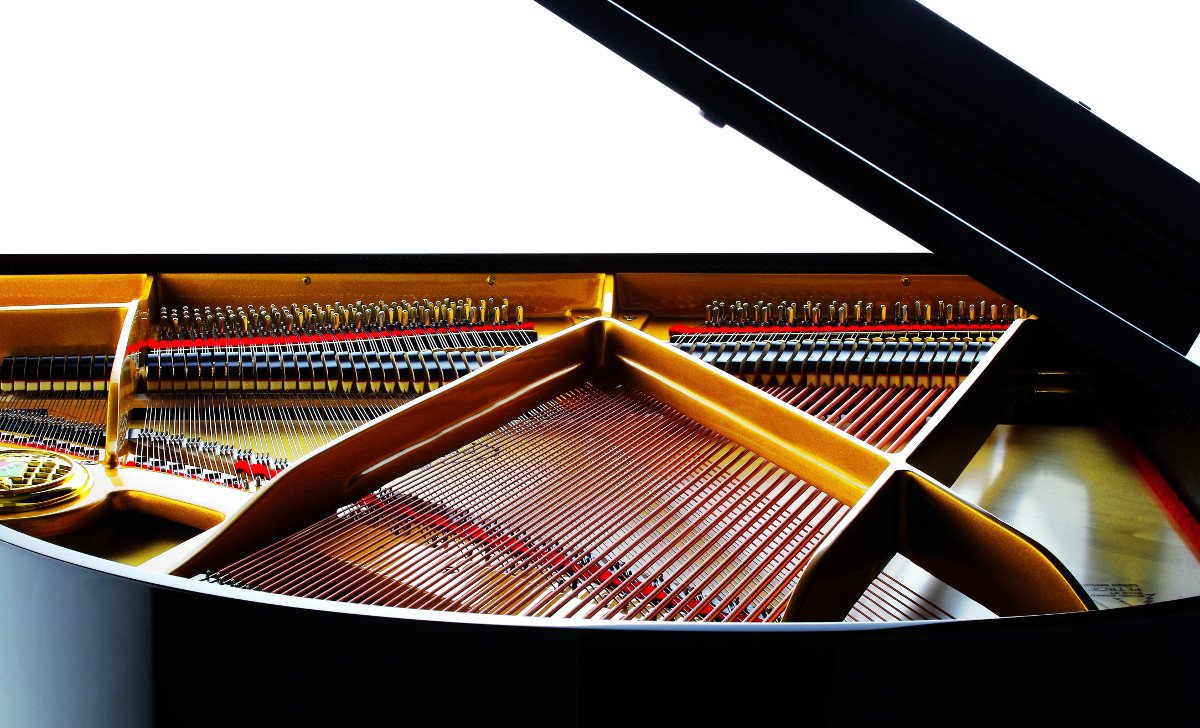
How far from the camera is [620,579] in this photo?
2041 millimetres

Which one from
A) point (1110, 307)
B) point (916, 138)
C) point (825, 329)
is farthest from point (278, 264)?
point (1110, 307)

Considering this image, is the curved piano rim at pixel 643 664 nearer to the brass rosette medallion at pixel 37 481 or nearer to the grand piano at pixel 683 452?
the grand piano at pixel 683 452

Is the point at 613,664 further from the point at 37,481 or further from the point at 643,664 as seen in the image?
the point at 37,481

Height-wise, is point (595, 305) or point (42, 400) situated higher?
point (595, 305)

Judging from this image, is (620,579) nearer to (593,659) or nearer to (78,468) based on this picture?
(593,659)

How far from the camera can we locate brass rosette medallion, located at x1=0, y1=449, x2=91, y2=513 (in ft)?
7.68

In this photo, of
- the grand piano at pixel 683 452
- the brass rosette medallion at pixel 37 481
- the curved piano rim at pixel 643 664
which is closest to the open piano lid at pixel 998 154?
the grand piano at pixel 683 452

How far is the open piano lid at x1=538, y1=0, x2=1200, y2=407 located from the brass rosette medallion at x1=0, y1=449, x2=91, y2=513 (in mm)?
1654

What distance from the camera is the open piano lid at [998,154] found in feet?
5.19

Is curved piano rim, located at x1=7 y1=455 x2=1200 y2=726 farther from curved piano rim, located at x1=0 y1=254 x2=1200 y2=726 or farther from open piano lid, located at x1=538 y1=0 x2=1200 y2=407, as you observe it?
open piano lid, located at x1=538 y1=0 x2=1200 y2=407

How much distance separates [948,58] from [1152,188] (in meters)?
0.36

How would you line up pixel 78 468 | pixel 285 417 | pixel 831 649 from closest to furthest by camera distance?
pixel 831 649 → pixel 78 468 → pixel 285 417

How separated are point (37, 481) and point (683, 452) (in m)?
1.48

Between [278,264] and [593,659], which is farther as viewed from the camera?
[278,264]
